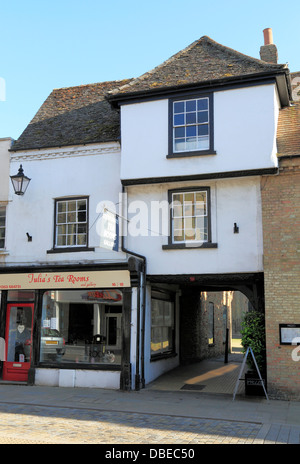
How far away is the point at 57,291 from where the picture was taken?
45.3 ft

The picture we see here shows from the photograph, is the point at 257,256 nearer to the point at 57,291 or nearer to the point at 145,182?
the point at 145,182

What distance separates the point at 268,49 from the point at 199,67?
11.5 ft

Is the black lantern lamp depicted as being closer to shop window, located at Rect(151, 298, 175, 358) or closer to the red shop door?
the red shop door

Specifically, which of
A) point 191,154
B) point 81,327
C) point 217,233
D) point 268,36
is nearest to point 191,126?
point 191,154

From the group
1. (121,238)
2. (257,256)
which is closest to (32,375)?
(121,238)

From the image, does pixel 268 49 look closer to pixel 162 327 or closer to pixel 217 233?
pixel 217 233

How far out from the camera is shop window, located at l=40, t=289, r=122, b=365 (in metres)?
13.2

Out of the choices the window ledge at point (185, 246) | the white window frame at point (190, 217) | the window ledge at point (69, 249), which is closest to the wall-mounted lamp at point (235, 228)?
the window ledge at point (185, 246)

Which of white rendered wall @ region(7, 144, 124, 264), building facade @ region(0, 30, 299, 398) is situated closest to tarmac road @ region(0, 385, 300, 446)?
building facade @ region(0, 30, 299, 398)

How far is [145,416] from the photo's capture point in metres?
9.37

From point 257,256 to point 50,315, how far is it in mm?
6388

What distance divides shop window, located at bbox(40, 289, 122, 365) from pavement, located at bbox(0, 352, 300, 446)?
3.31ft

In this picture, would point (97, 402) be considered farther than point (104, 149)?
No

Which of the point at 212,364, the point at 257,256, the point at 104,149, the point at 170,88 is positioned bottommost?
the point at 212,364
